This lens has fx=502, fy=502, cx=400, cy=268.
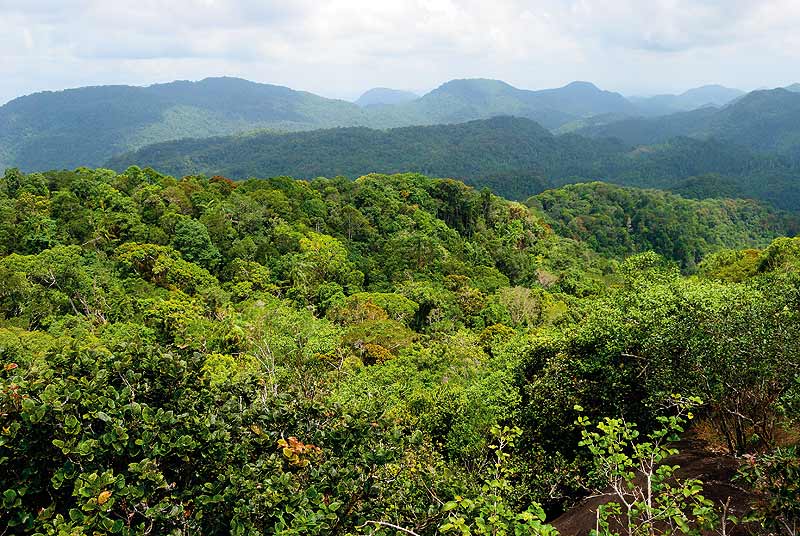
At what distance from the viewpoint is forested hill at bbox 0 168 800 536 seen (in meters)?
4.64

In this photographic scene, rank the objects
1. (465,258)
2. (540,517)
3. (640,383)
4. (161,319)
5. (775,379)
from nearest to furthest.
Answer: (540,517), (161,319), (775,379), (640,383), (465,258)

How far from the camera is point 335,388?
16.4 metres

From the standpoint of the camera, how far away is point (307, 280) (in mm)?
43031

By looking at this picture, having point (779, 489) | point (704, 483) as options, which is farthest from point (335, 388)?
point (779, 489)

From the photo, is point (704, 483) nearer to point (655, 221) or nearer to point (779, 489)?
point (779, 489)

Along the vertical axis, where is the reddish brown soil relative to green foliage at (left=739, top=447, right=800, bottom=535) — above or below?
below

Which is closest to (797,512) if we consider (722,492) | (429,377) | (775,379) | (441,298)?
(775,379)

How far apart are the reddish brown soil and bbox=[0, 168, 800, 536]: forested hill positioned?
0.15 metres

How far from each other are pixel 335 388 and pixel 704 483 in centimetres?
1050

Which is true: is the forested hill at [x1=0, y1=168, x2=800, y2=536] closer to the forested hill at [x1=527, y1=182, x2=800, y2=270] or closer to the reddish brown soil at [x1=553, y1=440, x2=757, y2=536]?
the reddish brown soil at [x1=553, y1=440, x2=757, y2=536]

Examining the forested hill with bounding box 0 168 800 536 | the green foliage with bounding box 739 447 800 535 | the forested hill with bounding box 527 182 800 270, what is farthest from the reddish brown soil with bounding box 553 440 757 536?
the forested hill with bounding box 527 182 800 270

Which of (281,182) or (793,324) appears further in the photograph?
(281,182)

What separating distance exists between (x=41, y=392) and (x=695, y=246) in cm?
11674

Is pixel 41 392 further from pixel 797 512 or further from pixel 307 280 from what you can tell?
pixel 307 280
